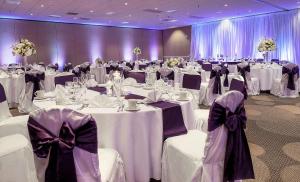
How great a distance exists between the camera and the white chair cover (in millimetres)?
2145

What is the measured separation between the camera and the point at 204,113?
3.69 metres

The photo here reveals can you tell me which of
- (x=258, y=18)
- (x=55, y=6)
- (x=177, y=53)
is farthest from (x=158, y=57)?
(x=55, y=6)

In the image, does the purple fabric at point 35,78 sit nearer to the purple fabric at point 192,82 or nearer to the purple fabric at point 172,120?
the purple fabric at point 192,82

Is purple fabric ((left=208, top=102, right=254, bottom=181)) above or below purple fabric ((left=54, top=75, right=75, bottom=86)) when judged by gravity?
below

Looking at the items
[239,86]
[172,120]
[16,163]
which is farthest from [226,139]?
[16,163]

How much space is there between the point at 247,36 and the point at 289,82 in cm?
718

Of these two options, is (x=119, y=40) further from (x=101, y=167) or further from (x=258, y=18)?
(x=101, y=167)

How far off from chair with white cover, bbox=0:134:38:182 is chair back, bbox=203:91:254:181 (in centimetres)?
140

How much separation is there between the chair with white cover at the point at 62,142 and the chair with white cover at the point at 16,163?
393 mm

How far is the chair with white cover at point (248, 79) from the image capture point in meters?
8.06

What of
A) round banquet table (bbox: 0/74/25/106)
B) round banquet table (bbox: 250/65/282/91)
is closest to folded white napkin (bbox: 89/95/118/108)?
round banquet table (bbox: 0/74/25/106)

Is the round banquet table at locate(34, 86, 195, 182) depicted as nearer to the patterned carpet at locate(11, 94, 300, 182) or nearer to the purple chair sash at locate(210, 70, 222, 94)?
the patterned carpet at locate(11, 94, 300, 182)

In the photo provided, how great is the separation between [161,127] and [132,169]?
0.52 m

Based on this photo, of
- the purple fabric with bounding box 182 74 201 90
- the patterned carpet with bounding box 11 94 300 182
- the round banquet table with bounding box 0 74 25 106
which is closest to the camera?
the patterned carpet with bounding box 11 94 300 182
